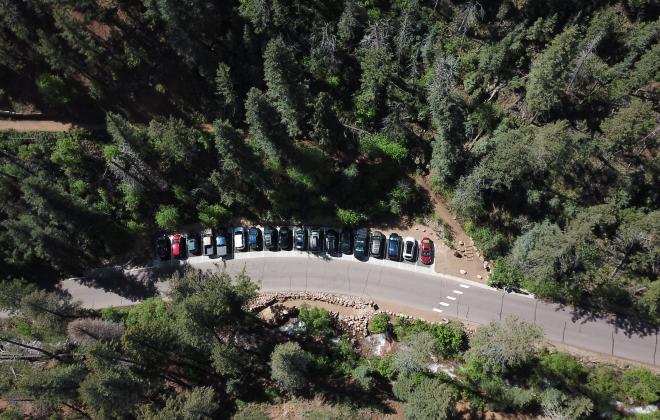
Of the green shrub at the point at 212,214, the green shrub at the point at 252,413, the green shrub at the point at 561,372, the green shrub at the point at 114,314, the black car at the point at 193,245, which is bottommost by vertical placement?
the green shrub at the point at 252,413

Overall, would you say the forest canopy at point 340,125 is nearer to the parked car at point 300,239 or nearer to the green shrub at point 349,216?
the green shrub at point 349,216

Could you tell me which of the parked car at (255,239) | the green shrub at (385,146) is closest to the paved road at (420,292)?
the parked car at (255,239)

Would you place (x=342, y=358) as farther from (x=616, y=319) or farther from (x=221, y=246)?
(x=616, y=319)

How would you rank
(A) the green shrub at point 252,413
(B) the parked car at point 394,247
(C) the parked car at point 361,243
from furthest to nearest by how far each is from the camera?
1. (C) the parked car at point 361,243
2. (B) the parked car at point 394,247
3. (A) the green shrub at point 252,413

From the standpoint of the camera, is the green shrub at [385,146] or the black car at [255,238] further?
the black car at [255,238]

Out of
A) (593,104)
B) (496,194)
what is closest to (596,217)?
(496,194)

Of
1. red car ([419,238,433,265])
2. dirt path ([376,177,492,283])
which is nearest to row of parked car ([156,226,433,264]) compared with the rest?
red car ([419,238,433,265])

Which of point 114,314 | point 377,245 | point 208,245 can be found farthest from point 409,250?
point 114,314

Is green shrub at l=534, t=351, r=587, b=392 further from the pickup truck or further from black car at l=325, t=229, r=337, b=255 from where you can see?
the pickup truck

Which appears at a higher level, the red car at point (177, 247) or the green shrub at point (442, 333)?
the red car at point (177, 247)
